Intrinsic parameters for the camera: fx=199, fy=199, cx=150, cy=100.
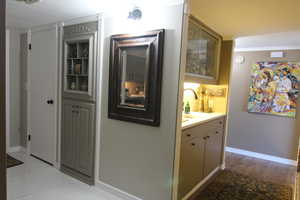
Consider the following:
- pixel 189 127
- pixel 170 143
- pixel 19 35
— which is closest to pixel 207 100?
pixel 189 127

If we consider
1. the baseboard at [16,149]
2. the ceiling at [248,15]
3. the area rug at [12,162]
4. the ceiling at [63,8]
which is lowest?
the area rug at [12,162]

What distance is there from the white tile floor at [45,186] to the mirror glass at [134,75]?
3.85ft

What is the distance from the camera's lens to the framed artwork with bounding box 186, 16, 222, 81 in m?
2.38

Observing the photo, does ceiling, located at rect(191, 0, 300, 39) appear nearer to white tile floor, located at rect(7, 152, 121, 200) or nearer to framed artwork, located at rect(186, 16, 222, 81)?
framed artwork, located at rect(186, 16, 222, 81)

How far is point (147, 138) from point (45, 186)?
1.57 meters

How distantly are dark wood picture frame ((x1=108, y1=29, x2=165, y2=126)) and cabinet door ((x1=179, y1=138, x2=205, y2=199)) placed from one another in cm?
49

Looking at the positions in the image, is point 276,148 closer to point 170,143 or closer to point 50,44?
point 170,143

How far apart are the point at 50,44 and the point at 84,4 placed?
1.19 metres

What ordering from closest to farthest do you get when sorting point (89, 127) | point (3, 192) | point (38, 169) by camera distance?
point (3, 192) → point (89, 127) → point (38, 169)

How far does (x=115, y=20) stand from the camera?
2.25m

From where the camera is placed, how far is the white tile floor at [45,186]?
7.69 ft

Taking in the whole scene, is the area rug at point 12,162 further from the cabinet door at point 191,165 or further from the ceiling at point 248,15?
the ceiling at point 248,15

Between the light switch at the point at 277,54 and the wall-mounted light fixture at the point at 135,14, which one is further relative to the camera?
the light switch at the point at 277,54

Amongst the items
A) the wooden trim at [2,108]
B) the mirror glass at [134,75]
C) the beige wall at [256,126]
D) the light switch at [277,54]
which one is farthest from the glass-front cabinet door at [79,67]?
the light switch at [277,54]
